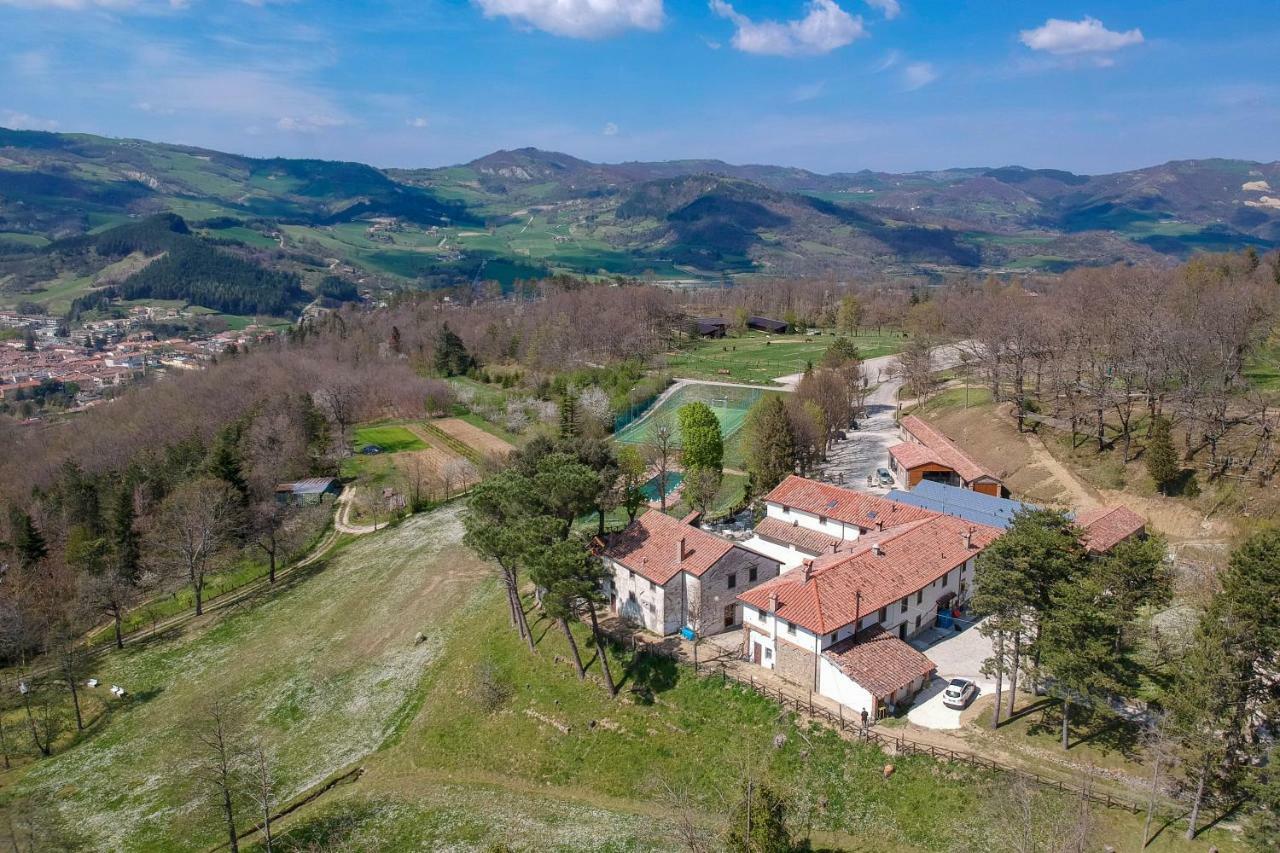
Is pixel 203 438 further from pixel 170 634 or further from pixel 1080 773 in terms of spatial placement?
pixel 1080 773

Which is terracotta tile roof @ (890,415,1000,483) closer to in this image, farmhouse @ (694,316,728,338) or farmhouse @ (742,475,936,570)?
farmhouse @ (742,475,936,570)

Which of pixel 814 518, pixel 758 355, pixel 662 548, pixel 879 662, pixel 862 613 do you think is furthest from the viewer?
pixel 758 355

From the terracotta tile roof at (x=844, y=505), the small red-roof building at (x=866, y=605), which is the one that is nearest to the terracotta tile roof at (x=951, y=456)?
the small red-roof building at (x=866, y=605)

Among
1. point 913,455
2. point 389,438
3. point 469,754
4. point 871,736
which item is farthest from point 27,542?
point 913,455

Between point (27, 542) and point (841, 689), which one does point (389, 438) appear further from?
point (841, 689)

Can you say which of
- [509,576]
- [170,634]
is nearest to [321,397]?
[170,634]

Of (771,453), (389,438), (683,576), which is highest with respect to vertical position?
(771,453)
